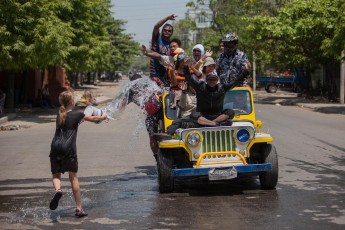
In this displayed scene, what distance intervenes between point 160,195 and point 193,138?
100cm

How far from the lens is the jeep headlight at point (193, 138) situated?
29.3ft

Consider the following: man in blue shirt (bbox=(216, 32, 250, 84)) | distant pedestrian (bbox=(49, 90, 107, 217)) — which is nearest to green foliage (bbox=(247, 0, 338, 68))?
man in blue shirt (bbox=(216, 32, 250, 84))

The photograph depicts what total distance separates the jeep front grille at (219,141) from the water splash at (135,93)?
6.55 feet

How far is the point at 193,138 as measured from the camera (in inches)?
352

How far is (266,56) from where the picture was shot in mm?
39250

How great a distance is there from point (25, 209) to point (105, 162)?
4827mm

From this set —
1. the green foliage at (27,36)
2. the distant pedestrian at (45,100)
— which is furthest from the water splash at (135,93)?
the distant pedestrian at (45,100)

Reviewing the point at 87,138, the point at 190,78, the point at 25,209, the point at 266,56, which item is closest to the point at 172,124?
the point at 190,78

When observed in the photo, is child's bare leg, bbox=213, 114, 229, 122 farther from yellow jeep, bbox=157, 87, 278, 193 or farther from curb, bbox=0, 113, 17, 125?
curb, bbox=0, 113, 17, 125

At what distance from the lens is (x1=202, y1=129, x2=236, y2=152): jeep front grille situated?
29.7 feet

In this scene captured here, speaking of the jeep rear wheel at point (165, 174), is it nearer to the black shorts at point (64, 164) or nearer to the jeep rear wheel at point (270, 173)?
the jeep rear wheel at point (270, 173)

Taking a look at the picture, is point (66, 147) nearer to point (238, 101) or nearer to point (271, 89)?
point (238, 101)

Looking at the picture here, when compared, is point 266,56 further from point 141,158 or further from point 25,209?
point 25,209

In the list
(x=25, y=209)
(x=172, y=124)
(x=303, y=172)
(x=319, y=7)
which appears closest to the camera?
(x=25, y=209)
